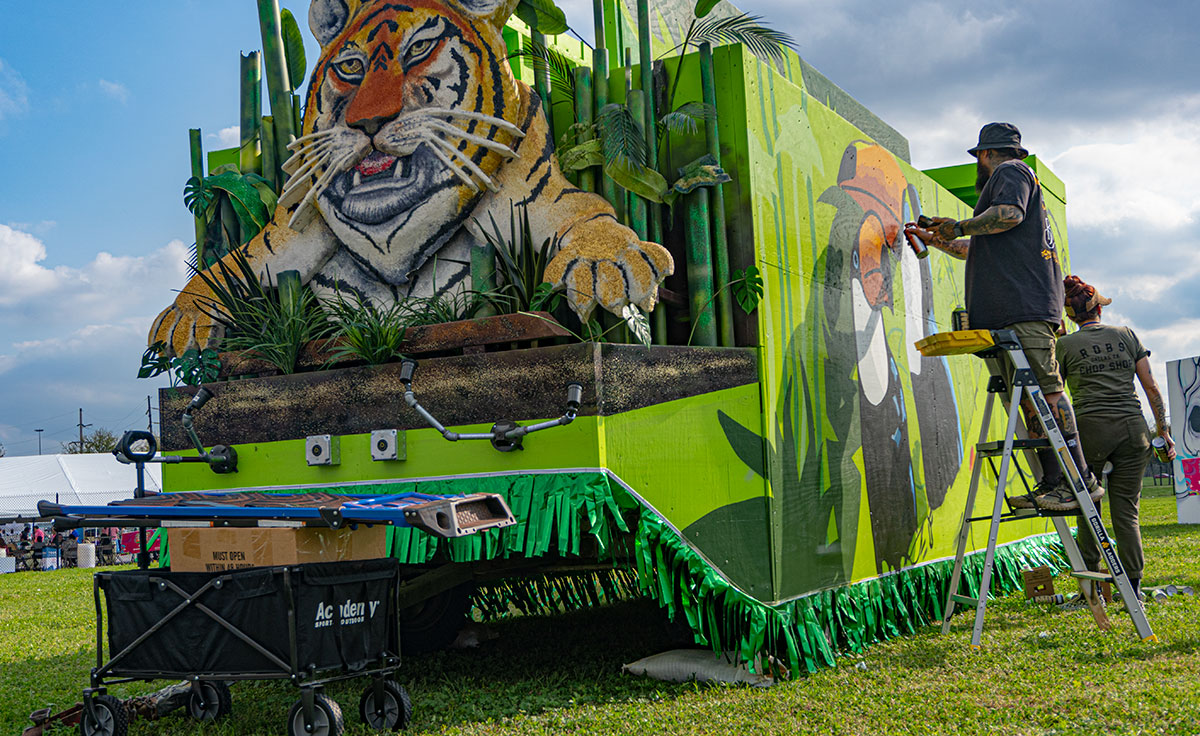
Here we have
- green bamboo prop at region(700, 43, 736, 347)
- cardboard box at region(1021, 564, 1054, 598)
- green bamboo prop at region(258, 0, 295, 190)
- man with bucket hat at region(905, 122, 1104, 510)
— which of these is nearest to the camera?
green bamboo prop at region(700, 43, 736, 347)

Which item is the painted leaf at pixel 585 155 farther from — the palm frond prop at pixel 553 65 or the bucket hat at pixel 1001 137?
the bucket hat at pixel 1001 137

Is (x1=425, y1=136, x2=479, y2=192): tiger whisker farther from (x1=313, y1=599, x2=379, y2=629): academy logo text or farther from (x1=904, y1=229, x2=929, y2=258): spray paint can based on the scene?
(x1=904, y1=229, x2=929, y2=258): spray paint can

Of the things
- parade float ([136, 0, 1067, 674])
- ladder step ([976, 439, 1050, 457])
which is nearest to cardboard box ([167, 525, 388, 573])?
parade float ([136, 0, 1067, 674])

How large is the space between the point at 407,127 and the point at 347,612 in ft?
8.29

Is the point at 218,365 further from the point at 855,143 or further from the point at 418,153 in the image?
the point at 855,143

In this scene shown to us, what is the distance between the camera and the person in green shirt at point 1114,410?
6.02 meters

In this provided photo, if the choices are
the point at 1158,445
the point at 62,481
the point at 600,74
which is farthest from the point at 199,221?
the point at 62,481

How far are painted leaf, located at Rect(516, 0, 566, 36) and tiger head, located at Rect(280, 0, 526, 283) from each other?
8 centimetres

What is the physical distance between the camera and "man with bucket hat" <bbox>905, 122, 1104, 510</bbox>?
17.0ft

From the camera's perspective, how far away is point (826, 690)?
4.28 metres

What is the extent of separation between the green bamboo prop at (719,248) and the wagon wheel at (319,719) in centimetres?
236

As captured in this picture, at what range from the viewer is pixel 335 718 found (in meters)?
3.69

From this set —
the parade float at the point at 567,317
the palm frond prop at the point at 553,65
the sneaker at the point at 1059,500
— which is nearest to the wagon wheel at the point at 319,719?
the parade float at the point at 567,317

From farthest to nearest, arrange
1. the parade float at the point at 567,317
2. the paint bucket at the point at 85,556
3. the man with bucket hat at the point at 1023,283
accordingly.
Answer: the paint bucket at the point at 85,556
the man with bucket hat at the point at 1023,283
the parade float at the point at 567,317
